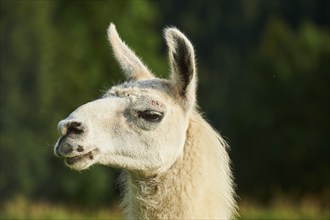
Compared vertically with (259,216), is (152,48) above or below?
above

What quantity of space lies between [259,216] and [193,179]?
8.38 metres

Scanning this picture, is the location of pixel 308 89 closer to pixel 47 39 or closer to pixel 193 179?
pixel 47 39

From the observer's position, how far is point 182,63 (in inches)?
280

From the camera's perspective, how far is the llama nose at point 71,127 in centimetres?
658

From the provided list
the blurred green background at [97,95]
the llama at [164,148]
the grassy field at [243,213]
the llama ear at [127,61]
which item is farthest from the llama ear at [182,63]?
the blurred green background at [97,95]

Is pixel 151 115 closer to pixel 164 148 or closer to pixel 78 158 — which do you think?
pixel 164 148

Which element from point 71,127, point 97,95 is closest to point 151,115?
point 71,127

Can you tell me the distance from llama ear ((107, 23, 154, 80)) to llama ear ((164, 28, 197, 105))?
45 cm

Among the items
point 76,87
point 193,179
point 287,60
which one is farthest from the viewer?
point 287,60

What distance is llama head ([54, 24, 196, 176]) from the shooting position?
264 inches

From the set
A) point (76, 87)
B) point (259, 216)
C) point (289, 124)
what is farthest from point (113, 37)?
point (289, 124)

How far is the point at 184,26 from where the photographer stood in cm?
8838

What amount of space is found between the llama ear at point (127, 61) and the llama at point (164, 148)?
13.9 inches

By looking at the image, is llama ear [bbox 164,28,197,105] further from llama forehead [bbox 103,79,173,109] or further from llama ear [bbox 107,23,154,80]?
llama ear [bbox 107,23,154,80]
